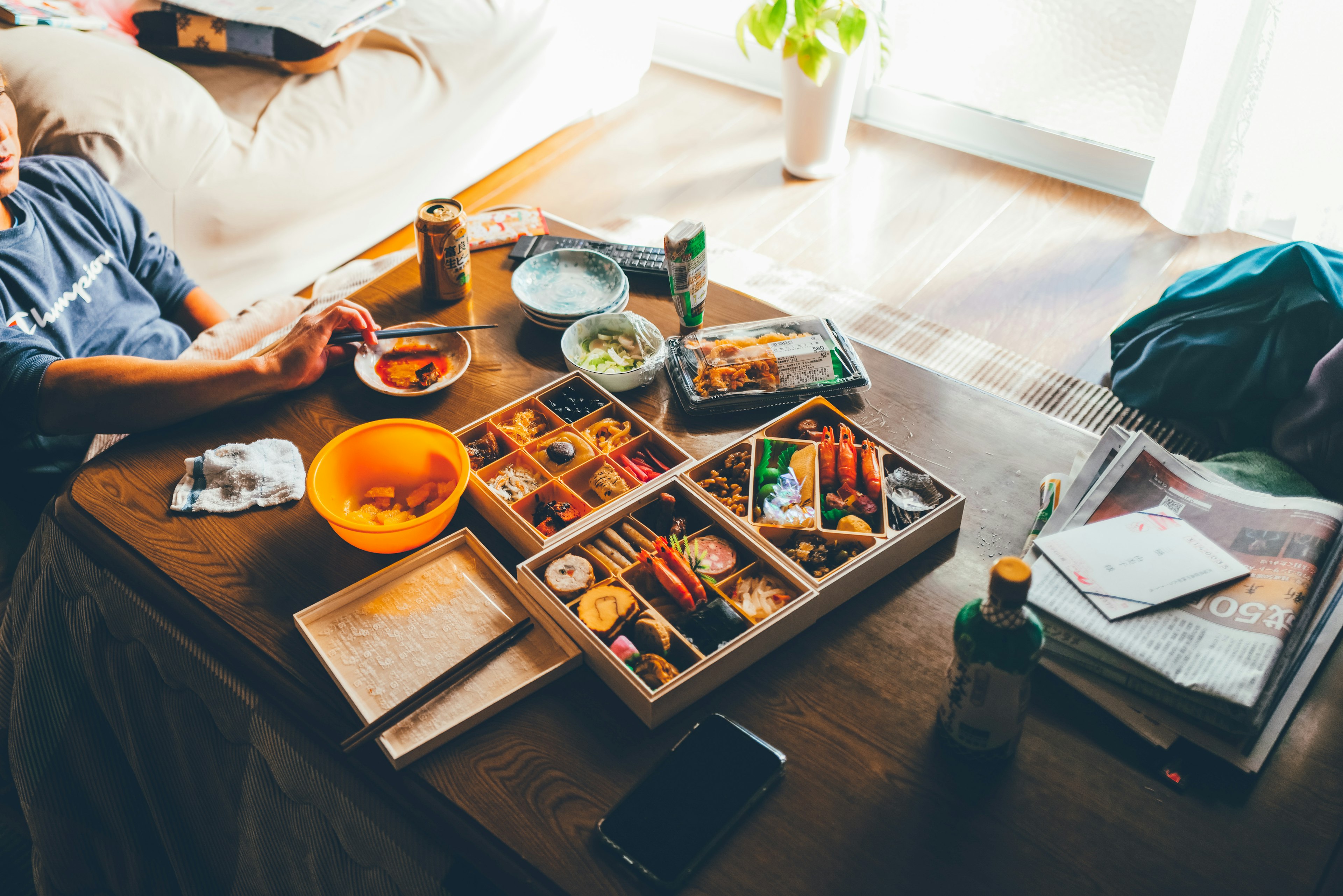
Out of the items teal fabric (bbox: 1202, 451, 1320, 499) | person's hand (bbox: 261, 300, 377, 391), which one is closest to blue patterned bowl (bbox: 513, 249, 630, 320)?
person's hand (bbox: 261, 300, 377, 391)

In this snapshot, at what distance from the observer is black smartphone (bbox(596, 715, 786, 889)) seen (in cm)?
77

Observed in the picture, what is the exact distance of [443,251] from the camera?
4.55 feet

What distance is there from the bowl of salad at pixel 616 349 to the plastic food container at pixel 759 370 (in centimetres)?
3

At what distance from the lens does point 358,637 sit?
0.95 m

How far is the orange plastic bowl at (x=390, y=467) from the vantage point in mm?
1046

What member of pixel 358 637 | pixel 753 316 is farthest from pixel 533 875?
pixel 753 316

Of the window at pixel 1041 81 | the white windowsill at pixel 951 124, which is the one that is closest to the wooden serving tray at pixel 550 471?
the window at pixel 1041 81

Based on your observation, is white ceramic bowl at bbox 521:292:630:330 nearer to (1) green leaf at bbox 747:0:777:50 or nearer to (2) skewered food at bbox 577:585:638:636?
(2) skewered food at bbox 577:585:638:636

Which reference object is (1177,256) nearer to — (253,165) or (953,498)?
(953,498)

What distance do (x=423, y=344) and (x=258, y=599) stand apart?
0.49m

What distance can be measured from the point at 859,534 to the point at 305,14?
6.88 ft

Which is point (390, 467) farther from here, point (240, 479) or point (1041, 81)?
point (1041, 81)

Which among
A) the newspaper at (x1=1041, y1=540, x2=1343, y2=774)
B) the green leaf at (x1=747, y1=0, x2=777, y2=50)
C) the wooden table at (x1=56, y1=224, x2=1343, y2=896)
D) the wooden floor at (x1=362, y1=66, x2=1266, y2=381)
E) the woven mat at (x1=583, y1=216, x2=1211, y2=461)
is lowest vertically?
the woven mat at (x1=583, y1=216, x2=1211, y2=461)

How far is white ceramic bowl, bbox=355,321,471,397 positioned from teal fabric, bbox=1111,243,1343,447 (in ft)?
4.83
